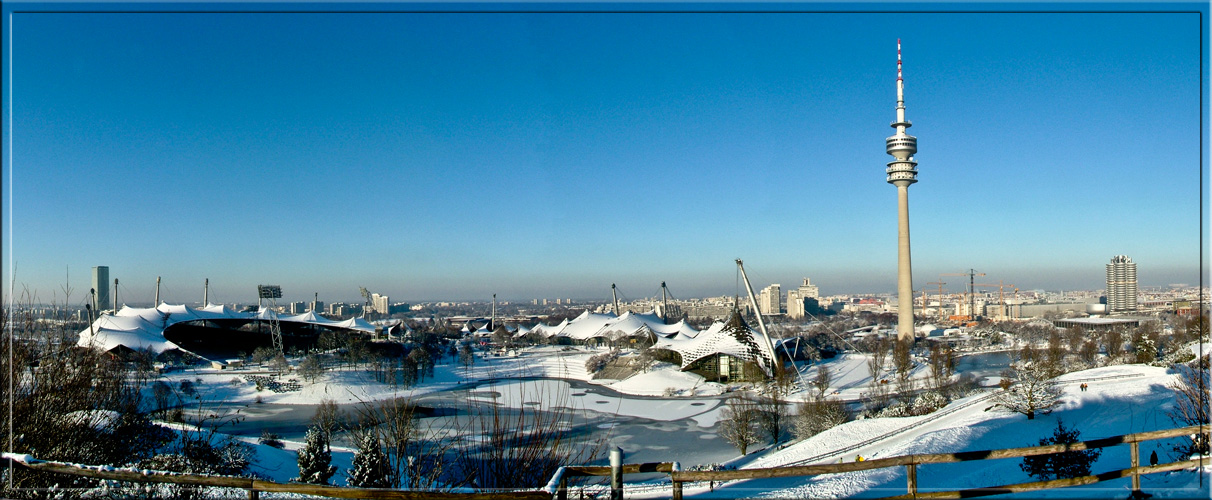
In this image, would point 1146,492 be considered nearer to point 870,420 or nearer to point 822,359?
point 870,420

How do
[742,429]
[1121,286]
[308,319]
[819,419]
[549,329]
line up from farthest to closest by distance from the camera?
[549,329] < [308,319] < [1121,286] < [819,419] < [742,429]

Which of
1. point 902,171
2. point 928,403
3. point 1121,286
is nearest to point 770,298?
point 902,171

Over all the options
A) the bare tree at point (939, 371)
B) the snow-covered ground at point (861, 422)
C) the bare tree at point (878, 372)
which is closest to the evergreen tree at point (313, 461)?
the snow-covered ground at point (861, 422)

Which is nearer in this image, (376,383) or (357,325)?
(376,383)

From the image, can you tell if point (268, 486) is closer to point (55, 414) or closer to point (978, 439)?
point (55, 414)

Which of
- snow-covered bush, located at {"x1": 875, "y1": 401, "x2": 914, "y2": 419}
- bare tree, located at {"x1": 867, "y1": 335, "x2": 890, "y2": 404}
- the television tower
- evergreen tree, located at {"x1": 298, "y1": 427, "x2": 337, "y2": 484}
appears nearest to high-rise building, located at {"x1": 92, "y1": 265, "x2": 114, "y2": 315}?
evergreen tree, located at {"x1": 298, "y1": 427, "x2": 337, "y2": 484}
